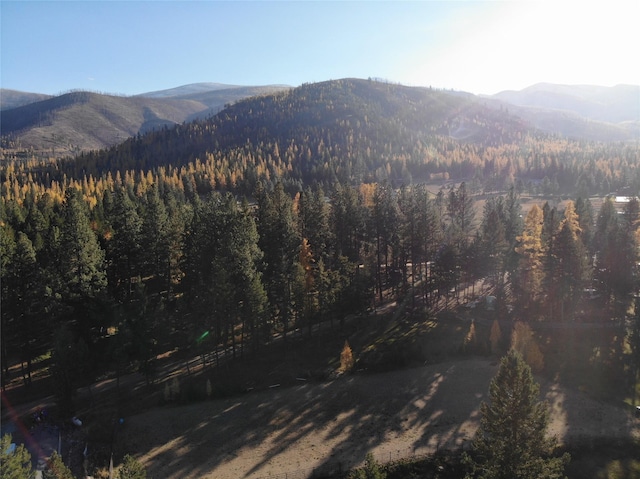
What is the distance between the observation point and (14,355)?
150 feet

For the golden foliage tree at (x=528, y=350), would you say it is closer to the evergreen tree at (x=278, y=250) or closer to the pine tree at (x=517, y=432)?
the pine tree at (x=517, y=432)

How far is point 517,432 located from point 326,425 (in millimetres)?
18116

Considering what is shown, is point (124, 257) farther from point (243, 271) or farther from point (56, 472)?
point (56, 472)

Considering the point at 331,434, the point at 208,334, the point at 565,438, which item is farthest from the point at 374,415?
the point at 208,334

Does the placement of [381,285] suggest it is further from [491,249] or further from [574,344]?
[574,344]

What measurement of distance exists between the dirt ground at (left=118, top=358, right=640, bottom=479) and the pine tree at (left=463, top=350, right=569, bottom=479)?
11.6 metres

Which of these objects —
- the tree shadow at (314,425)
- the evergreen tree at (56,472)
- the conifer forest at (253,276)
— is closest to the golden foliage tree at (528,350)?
the tree shadow at (314,425)

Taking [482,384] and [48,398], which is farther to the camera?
[482,384]

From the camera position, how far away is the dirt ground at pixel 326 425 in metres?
32.5

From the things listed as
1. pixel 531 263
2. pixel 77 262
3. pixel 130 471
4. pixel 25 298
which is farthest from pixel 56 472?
pixel 531 263

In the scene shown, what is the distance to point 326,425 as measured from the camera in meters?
36.8

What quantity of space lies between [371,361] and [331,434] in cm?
1287

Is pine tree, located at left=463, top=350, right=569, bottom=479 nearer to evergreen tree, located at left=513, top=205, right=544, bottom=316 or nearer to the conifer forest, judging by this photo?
the conifer forest

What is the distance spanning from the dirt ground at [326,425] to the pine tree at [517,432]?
11.6 meters
